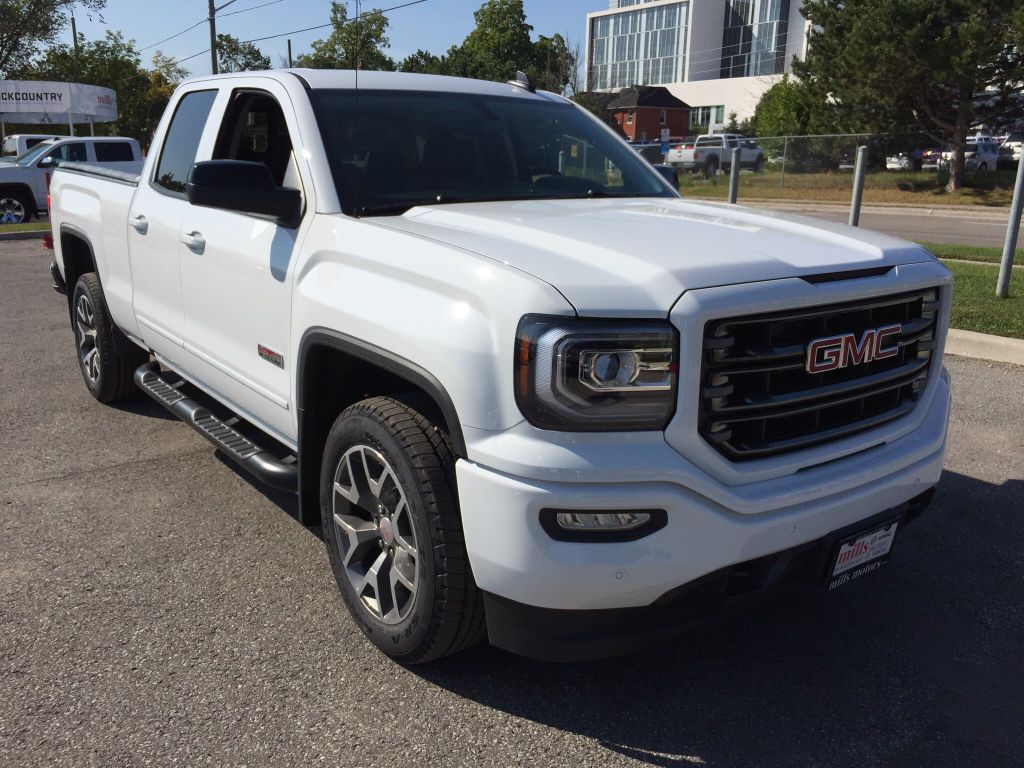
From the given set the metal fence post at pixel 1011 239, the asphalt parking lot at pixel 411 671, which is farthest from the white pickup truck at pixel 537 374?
the metal fence post at pixel 1011 239

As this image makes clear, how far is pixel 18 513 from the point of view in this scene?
13.9 ft

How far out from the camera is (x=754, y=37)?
8644 centimetres

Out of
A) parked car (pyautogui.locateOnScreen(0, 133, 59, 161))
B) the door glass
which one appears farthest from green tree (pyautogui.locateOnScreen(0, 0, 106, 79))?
the door glass

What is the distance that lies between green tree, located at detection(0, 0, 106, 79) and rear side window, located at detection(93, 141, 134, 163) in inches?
1210

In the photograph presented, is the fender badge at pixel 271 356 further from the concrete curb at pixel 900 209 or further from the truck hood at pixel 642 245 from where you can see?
the concrete curb at pixel 900 209

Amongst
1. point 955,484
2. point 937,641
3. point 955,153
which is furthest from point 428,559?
point 955,153

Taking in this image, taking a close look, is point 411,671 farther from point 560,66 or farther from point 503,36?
point 503,36

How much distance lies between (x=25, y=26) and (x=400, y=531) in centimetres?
4982

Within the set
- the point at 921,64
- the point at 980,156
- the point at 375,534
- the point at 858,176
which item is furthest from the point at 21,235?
the point at 980,156

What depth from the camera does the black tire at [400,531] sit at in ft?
8.56

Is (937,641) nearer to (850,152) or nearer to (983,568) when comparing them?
(983,568)

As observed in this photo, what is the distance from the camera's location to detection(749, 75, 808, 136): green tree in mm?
46141

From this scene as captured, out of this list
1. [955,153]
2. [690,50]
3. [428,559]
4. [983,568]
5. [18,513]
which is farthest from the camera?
[690,50]

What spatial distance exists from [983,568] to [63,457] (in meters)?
4.58
